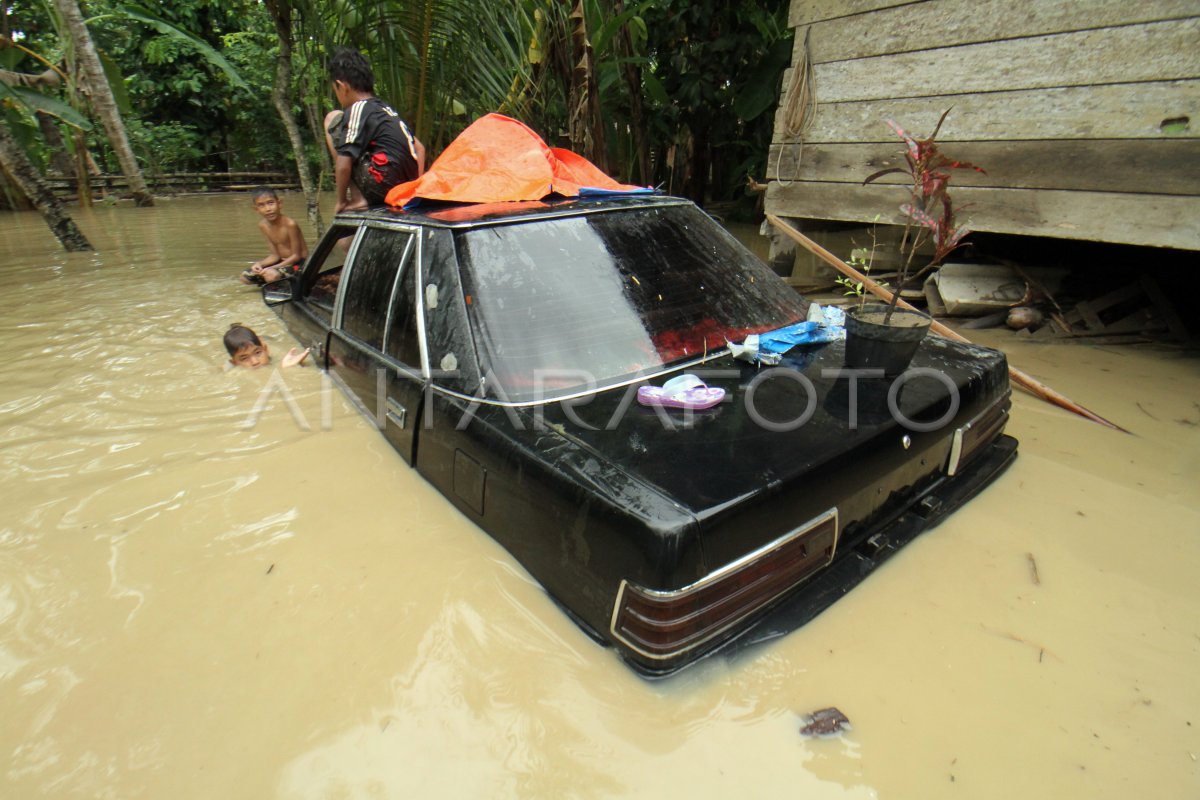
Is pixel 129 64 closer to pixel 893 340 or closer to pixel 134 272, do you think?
pixel 134 272

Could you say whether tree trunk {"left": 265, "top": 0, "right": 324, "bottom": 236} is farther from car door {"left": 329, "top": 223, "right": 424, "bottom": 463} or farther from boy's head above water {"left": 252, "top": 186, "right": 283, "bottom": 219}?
car door {"left": 329, "top": 223, "right": 424, "bottom": 463}

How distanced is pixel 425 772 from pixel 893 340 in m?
1.85

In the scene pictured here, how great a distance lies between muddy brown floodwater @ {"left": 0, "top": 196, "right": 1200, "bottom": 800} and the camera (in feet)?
4.71

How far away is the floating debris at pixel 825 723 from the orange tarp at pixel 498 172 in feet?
7.46

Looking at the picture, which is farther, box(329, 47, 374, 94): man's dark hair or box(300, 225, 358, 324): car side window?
box(329, 47, 374, 94): man's dark hair

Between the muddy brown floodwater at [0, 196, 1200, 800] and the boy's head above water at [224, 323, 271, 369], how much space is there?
108 centimetres

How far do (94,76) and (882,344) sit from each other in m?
11.3

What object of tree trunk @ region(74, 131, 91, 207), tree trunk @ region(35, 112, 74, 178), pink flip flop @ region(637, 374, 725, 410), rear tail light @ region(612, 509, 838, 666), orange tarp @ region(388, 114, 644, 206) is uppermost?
tree trunk @ region(35, 112, 74, 178)

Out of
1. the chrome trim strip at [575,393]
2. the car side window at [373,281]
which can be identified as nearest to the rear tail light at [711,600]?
the chrome trim strip at [575,393]

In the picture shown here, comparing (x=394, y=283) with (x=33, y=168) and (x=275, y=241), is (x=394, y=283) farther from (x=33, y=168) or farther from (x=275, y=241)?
(x=33, y=168)

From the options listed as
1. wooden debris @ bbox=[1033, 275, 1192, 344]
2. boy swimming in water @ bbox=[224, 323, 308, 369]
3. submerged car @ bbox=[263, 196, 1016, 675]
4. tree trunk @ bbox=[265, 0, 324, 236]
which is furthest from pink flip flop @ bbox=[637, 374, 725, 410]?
tree trunk @ bbox=[265, 0, 324, 236]

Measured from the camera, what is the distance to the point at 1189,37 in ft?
11.4

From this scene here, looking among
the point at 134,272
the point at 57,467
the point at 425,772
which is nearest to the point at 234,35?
the point at 134,272

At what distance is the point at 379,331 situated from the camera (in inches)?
101
